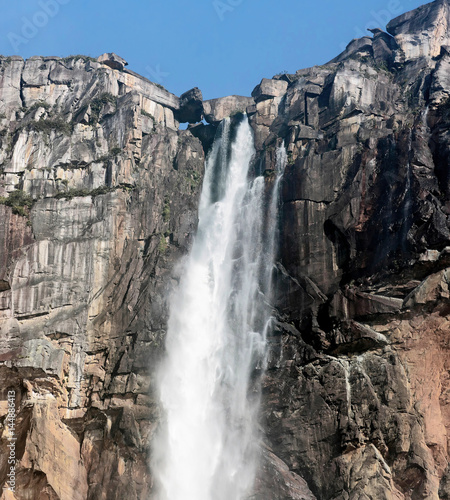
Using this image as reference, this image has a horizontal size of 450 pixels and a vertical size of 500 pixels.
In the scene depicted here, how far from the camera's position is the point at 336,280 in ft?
148

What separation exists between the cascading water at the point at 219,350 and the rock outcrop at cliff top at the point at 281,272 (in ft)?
3.96

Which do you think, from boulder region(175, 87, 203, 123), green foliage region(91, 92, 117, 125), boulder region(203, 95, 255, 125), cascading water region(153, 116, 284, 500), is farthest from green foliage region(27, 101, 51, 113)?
cascading water region(153, 116, 284, 500)

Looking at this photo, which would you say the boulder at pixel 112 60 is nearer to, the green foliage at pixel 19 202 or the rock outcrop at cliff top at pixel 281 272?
the rock outcrop at cliff top at pixel 281 272

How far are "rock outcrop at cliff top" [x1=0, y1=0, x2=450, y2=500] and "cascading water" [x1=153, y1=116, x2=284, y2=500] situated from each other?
3.96 feet

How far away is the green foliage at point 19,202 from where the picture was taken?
165ft

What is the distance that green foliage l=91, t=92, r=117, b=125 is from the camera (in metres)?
59.3

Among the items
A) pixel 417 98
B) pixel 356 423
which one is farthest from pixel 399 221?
pixel 417 98

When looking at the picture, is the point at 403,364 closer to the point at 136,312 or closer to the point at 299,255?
the point at 299,255

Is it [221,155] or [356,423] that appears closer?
[356,423]

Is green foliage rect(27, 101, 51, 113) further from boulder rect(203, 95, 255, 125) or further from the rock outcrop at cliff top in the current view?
boulder rect(203, 95, 255, 125)

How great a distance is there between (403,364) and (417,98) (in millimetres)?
24747

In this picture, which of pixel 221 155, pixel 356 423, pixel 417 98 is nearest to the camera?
pixel 356 423

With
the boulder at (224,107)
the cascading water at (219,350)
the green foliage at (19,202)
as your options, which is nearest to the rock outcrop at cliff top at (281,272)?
the green foliage at (19,202)

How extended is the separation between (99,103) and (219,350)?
2538 cm
